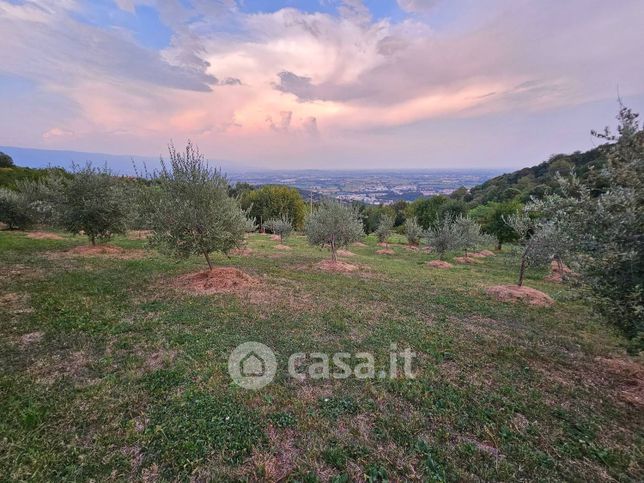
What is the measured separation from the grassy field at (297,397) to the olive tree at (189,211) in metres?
2.38

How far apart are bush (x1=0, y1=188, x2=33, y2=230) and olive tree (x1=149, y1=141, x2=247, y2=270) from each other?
897 inches

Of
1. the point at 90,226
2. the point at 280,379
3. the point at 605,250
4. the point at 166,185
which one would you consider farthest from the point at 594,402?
the point at 90,226

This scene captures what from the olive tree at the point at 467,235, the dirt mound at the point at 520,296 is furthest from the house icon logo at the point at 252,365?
the olive tree at the point at 467,235

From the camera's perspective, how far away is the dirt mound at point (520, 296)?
42.4ft

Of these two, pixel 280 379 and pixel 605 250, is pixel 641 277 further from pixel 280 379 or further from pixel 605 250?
pixel 280 379

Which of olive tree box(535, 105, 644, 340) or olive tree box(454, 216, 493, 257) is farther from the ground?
olive tree box(535, 105, 644, 340)

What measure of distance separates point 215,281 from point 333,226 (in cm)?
953

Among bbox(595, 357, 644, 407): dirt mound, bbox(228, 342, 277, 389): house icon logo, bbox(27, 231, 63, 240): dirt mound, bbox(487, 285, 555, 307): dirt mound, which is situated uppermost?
bbox(27, 231, 63, 240): dirt mound

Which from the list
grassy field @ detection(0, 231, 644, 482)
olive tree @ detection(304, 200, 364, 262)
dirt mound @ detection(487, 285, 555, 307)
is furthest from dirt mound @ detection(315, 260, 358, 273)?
dirt mound @ detection(487, 285, 555, 307)

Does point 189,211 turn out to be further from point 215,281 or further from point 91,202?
point 91,202

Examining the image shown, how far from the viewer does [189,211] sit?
11328 millimetres

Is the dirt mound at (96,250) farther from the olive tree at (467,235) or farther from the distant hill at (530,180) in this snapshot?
the distant hill at (530,180)

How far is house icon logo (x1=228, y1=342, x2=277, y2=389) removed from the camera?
19.2ft

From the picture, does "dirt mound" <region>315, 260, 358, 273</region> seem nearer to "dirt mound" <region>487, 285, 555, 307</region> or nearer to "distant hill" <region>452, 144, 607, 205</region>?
"dirt mound" <region>487, 285, 555, 307</region>
